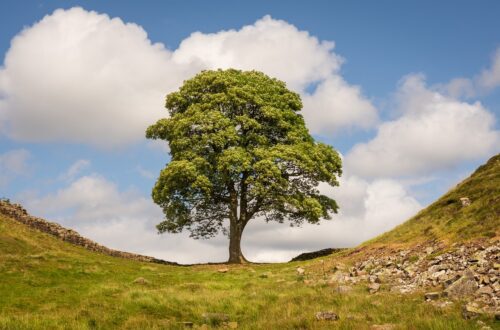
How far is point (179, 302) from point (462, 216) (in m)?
19.4

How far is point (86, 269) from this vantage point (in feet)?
98.0

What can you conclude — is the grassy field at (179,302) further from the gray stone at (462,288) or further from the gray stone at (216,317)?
the gray stone at (462,288)

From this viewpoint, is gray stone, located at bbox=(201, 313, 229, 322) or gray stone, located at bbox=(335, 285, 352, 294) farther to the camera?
gray stone, located at bbox=(335, 285, 352, 294)

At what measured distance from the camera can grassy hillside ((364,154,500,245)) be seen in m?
27.7

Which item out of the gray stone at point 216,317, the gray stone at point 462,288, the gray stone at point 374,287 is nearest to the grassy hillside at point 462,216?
the gray stone at point 374,287

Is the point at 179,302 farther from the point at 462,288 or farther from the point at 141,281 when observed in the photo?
the point at 462,288

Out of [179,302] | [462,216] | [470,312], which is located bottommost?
[470,312]

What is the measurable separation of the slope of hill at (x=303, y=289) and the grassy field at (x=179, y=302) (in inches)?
1.8

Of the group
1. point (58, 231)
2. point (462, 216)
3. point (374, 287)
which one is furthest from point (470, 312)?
point (58, 231)

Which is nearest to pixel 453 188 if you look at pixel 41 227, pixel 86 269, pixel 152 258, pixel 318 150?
pixel 318 150

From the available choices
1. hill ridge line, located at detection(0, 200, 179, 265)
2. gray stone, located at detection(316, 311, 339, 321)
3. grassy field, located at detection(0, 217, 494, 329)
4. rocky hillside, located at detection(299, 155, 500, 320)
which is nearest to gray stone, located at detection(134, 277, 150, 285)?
grassy field, located at detection(0, 217, 494, 329)

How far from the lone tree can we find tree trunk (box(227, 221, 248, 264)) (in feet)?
0.28

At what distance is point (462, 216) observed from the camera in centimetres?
3169

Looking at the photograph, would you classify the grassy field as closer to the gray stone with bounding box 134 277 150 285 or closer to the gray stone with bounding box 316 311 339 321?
the gray stone with bounding box 316 311 339 321
